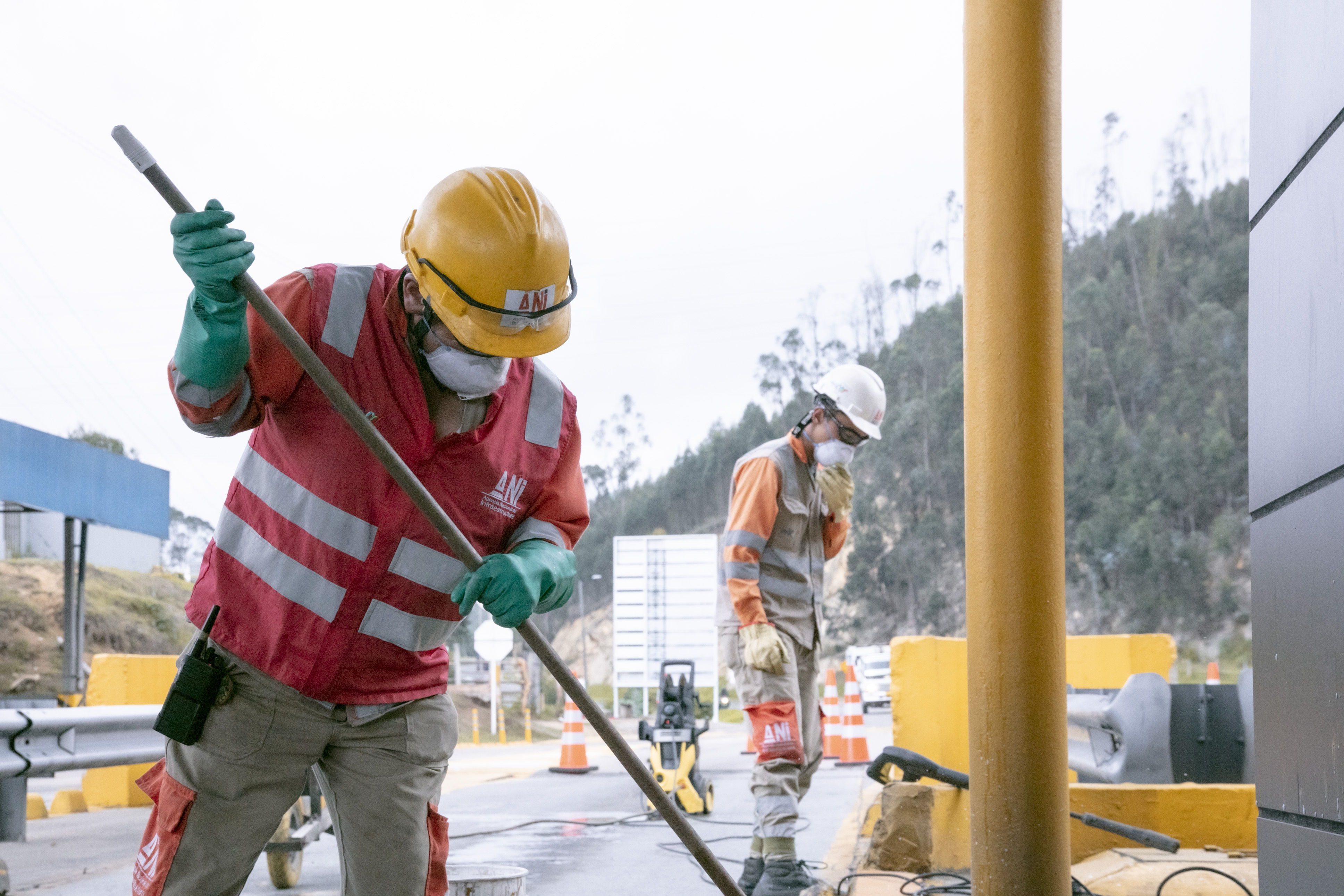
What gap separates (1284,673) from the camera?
5.82 ft

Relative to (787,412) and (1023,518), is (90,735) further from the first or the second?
(787,412)

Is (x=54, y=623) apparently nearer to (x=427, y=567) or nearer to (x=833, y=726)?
(x=833, y=726)

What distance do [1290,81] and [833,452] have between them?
3.18 m

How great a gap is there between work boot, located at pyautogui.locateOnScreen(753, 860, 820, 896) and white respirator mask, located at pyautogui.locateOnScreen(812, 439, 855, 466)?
5.50ft

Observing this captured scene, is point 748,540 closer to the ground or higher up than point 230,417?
closer to the ground

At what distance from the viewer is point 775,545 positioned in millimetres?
4766

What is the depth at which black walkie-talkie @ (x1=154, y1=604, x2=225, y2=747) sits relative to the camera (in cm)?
203

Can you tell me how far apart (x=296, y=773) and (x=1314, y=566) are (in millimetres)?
1840

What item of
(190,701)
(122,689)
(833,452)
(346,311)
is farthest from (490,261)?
(122,689)

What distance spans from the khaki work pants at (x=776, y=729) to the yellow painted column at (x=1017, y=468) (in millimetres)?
1258

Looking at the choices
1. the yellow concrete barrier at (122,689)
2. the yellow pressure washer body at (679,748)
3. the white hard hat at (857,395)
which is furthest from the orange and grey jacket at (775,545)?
the yellow concrete barrier at (122,689)

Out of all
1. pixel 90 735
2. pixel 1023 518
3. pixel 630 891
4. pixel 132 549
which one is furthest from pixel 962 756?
pixel 132 549

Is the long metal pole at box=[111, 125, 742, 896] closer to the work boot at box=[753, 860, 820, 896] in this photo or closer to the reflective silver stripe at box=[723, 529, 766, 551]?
the work boot at box=[753, 860, 820, 896]

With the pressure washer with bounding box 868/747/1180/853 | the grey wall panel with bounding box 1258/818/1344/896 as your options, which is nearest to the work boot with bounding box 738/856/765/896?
the pressure washer with bounding box 868/747/1180/853
